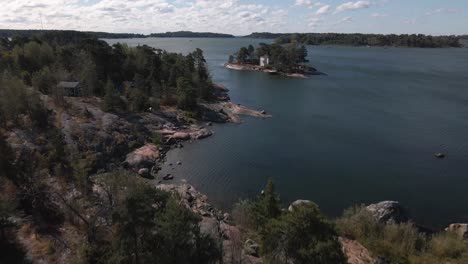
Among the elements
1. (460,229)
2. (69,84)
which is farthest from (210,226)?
(69,84)

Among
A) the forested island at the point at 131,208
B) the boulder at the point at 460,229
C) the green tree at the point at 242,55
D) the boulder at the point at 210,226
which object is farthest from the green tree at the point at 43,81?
the green tree at the point at 242,55

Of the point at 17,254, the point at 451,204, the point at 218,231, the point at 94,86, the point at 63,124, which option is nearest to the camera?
the point at 17,254

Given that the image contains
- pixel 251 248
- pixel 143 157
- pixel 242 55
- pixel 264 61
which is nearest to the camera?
pixel 251 248

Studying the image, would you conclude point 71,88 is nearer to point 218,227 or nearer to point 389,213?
point 218,227

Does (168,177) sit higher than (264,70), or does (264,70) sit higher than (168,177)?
(264,70)

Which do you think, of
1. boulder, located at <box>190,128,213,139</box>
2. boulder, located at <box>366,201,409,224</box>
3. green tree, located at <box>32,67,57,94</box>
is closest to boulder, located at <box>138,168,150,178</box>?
boulder, located at <box>190,128,213,139</box>

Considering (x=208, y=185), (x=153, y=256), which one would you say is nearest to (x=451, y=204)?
(x=208, y=185)

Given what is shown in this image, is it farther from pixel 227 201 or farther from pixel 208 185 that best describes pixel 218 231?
pixel 208 185
